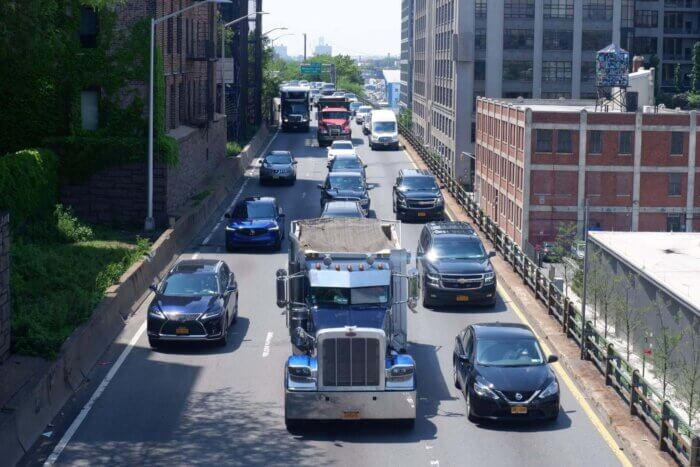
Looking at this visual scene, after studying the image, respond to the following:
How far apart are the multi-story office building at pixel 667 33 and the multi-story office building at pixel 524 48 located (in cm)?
4631

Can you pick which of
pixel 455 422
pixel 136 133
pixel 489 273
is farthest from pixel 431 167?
pixel 455 422

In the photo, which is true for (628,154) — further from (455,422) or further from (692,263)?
(455,422)

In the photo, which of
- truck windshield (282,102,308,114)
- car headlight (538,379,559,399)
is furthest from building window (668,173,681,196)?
car headlight (538,379,559,399)

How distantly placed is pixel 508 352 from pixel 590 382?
283 cm

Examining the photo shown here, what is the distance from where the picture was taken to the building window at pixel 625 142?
6774 centimetres

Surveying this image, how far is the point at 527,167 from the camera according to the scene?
67312mm

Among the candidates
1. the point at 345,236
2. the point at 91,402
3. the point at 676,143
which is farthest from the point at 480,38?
the point at 91,402

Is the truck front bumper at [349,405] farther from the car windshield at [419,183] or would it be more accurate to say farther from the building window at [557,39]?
the building window at [557,39]

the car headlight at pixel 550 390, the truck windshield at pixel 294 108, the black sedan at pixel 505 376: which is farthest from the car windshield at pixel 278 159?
the car headlight at pixel 550 390

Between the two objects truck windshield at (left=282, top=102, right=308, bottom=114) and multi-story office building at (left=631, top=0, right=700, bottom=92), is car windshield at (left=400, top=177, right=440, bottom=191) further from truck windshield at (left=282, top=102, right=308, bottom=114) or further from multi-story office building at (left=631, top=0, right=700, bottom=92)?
multi-story office building at (left=631, top=0, right=700, bottom=92)

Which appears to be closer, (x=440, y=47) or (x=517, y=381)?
(x=517, y=381)

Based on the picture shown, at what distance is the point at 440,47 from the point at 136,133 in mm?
80408

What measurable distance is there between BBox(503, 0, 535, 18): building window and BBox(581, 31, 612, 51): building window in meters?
5.63

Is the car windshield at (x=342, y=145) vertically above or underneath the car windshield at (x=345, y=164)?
above
